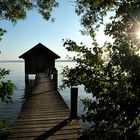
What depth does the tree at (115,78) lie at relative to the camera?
3.48 metres

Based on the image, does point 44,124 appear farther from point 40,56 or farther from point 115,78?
point 40,56

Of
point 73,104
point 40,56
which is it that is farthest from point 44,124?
point 40,56

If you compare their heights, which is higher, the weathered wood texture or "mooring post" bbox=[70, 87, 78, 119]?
"mooring post" bbox=[70, 87, 78, 119]

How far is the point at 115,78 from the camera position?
370cm

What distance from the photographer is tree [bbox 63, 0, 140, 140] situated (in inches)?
137

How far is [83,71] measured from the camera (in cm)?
382

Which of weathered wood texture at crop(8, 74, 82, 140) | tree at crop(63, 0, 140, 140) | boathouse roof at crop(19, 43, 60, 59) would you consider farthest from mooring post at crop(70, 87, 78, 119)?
boathouse roof at crop(19, 43, 60, 59)

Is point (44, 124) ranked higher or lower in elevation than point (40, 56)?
lower

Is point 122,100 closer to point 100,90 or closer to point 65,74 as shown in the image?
point 100,90

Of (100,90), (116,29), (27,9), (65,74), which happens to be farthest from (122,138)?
(27,9)

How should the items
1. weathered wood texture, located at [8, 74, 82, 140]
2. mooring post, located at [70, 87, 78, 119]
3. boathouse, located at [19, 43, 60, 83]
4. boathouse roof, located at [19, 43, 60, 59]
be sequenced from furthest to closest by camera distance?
boathouse, located at [19, 43, 60, 83], boathouse roof, located at [19, 43, 60, 59], mooring post, located at [70, 87, 78, 119], weathered wood texture, located at [8, 74, 82, 140]

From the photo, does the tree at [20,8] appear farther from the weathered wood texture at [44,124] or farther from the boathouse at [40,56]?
the boathouse at [40,56]

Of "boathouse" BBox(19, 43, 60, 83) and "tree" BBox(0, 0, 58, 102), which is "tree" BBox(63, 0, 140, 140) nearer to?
"tree" BBox(0, 0, 58, 102)

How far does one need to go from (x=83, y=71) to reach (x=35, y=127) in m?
5.57
